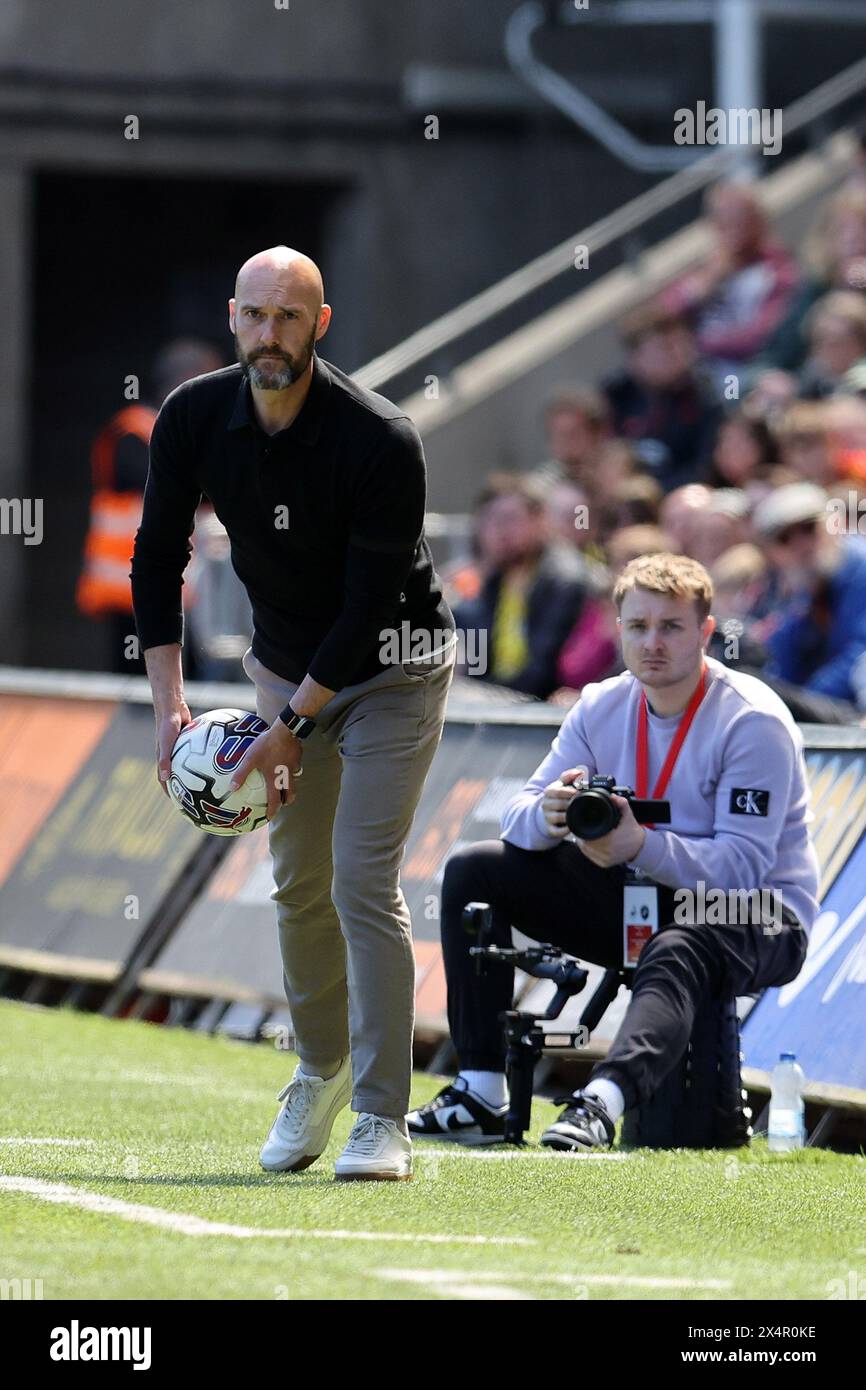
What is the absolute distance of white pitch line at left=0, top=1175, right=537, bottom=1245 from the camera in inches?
213

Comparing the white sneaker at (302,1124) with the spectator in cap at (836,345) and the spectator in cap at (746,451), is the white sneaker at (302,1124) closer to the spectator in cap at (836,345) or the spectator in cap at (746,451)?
the spectator in cap at (746,451)

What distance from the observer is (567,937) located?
7.60 m

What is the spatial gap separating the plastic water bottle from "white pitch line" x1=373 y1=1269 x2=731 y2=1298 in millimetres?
2396

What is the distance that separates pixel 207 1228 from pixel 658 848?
86.0 inches

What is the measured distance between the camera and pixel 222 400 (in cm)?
646

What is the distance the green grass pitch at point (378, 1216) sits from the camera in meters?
4.89

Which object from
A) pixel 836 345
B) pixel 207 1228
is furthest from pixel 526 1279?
pixel 836 345

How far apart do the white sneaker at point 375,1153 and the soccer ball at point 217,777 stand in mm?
797

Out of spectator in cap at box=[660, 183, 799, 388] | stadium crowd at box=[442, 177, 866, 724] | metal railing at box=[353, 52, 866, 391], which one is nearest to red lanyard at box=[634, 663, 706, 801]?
stadium crowd at box=[442, 177, 866, 724]

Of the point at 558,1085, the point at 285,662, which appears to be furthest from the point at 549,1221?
the point at 558,1085

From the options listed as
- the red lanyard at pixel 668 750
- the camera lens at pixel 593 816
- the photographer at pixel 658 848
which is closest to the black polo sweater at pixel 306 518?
the camera lens at pixel 593 816

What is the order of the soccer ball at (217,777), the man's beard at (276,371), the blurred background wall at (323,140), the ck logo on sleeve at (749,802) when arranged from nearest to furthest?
the man's beard at (276,371)
the soccer ball at (217,777)
the ck logo on sleeve at (749,802)
the blurred background wall at (323,140)

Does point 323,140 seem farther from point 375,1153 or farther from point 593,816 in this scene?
point 375,1153
